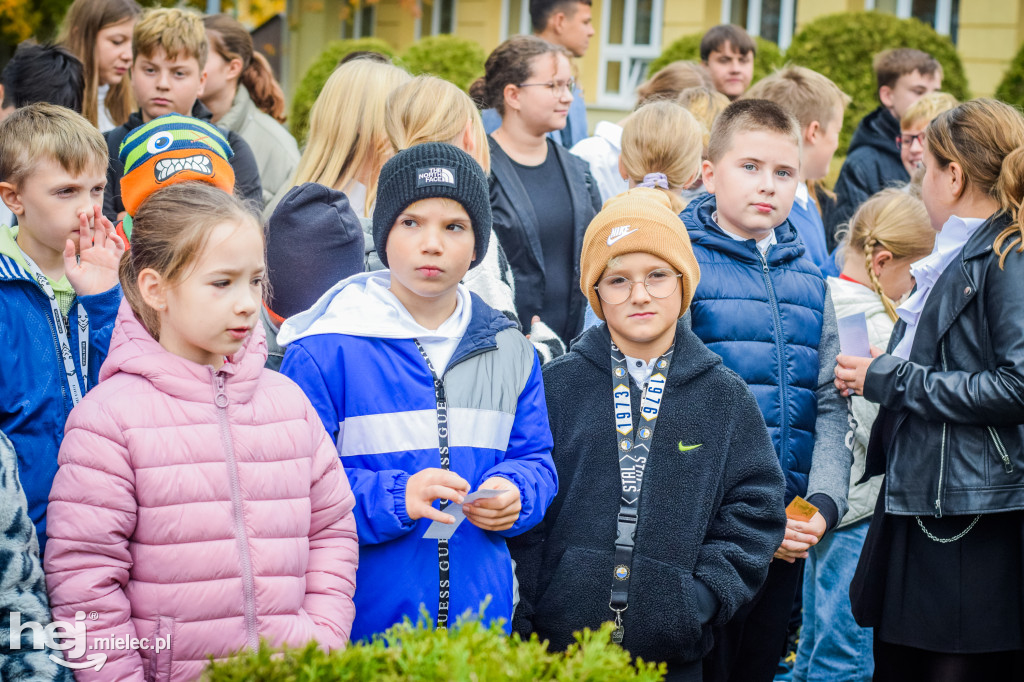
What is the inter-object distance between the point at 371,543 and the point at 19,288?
4.25 feet

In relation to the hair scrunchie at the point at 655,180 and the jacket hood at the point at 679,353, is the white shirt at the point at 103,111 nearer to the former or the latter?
the hair scrunchie at the point at 655,180

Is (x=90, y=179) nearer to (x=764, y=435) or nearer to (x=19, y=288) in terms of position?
(x=19, y=288)

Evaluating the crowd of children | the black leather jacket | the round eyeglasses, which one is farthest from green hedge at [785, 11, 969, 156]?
the round eyeglasses

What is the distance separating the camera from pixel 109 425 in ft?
8.65

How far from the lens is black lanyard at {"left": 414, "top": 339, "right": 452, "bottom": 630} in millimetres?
3117

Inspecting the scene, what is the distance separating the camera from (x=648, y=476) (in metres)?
3.41

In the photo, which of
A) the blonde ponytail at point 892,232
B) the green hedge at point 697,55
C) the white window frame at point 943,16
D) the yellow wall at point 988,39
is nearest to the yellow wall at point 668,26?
the yellow wall at point 988,39

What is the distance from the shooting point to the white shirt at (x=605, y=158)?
6746mm

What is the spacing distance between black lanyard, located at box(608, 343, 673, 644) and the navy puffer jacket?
50 cm

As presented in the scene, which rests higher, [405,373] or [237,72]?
[237,72]

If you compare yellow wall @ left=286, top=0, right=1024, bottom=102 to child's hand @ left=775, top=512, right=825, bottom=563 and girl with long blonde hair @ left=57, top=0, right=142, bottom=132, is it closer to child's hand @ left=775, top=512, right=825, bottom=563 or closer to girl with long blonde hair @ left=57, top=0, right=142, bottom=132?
girl with long blonde hair @ left=57, top=0, right=142, bottom=132

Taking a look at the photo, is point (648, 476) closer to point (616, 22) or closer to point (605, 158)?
point (605, 158)

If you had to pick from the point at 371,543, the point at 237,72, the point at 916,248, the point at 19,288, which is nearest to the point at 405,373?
the point at 371,543

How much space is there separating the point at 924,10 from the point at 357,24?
1124cm
